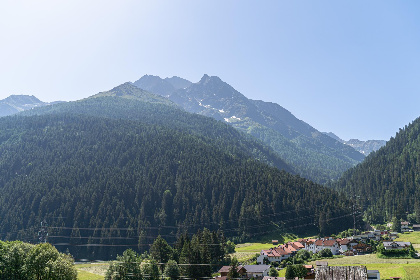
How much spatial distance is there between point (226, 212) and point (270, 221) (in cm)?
2429

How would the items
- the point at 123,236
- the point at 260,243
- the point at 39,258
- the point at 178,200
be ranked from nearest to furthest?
the point at 39,258 < the point at 260,243 < the point at 123,236 < the point at 178,200

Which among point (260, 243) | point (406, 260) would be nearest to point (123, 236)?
A: point (260, 243)

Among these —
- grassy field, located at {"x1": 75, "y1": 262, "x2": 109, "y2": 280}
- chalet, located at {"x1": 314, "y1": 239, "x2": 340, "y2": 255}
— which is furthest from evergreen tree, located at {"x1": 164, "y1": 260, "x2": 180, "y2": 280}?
chalet, located at {"x1": 314, "y1": 239, "x2": 340, "y2": 255}

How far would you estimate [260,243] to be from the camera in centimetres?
14588

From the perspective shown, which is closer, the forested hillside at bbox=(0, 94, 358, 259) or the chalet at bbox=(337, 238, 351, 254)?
the chalet at bbox=(337, 238, 351, 254)

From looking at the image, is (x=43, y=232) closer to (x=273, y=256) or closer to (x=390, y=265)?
(x=273, y=256)

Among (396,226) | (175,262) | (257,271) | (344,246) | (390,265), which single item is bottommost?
(257,271)

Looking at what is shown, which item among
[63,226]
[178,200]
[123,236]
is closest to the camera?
[123,236]

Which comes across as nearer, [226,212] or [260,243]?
[260,243]

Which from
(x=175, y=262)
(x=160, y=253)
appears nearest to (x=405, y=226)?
(x=160, y=253)

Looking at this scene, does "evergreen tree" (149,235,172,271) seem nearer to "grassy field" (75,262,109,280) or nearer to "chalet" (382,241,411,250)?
"grassy field" (75,262,109,280)

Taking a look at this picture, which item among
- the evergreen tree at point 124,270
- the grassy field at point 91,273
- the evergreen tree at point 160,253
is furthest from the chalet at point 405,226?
the grassy field at point 91,273

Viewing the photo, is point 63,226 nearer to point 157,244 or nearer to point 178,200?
point 178,200

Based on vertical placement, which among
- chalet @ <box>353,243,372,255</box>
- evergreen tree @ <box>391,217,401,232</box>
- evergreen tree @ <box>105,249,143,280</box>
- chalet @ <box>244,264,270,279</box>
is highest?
evergreen tree @ <box>391,217,401,232</box>
